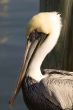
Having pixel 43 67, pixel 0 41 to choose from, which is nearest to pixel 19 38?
pixel 0 41

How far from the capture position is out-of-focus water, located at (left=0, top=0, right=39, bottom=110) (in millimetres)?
7906

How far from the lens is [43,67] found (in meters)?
6.53

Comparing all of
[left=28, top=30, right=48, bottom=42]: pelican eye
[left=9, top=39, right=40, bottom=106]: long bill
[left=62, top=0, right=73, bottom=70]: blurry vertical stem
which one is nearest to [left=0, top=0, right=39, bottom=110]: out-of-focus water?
[left=9, top=39, right=40, bottom=106]: long bill

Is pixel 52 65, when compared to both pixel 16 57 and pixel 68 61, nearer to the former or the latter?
pixel 68 61

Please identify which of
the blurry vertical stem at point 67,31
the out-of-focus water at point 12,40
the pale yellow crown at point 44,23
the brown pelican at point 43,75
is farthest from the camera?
the out-of-focus water at point 12,40

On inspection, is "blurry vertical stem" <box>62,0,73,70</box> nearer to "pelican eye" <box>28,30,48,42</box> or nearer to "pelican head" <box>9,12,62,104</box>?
"pelican head" <box>9,12,62,104</box>

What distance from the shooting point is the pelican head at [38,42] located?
Result: 6.39 m

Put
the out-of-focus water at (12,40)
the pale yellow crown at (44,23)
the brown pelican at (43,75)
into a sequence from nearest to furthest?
the brown pelican at (43,75), the pale yellow crown at (44,23), the out-of-focus water at (12,40)

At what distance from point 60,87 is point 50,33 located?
56 centimetres

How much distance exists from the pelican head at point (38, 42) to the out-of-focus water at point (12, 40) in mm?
1121

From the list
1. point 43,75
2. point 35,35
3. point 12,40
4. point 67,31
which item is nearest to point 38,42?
point 35,35

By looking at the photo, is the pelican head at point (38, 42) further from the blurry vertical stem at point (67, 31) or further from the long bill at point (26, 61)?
the blurry vertical stem at point (67, 31)

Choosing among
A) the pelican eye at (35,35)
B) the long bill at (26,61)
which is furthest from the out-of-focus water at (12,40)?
the pelican eye at (35,35)

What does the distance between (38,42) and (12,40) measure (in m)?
2.94
